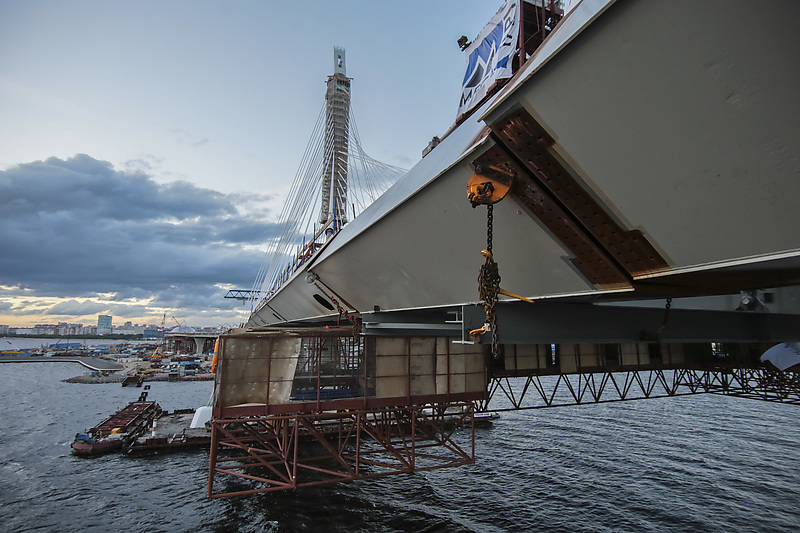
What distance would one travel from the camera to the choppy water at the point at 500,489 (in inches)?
639

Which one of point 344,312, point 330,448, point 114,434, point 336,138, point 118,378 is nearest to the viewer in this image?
point 344,312

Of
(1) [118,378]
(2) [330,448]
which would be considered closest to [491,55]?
(2) [330,448]

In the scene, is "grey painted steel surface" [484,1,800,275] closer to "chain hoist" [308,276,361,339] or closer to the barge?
"chain hoist" [308,276,361,339]

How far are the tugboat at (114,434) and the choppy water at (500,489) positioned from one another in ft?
2.92

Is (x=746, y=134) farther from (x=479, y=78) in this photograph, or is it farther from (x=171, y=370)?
(x=171, y=370)

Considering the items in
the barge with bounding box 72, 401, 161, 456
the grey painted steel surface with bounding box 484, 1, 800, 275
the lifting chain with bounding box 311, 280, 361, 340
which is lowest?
the barge with bounding box 72, 401, 161, 456

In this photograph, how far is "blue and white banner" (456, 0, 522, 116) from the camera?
25.7 ft

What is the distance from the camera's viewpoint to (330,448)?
1490 centimetres

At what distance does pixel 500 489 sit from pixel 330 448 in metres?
9.85

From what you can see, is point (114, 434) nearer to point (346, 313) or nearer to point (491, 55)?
point (346, 313)

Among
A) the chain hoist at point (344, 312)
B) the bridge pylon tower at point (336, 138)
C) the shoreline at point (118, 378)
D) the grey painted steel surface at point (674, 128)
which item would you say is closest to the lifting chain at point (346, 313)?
the chain hoist at point (344, 312)

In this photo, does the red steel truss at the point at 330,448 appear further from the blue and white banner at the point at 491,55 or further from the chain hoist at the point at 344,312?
the blue and white banner at the point at 491,55

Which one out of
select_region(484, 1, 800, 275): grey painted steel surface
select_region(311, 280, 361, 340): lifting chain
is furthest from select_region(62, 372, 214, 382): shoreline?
select_region(484, 1, 800, 275): grey painted steel surface

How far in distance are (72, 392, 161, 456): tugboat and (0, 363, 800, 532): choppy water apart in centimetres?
89
